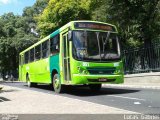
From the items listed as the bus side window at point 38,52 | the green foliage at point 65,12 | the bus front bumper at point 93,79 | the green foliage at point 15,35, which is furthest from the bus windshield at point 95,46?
the green foliage at point 15,35

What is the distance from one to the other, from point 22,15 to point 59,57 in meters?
68.0

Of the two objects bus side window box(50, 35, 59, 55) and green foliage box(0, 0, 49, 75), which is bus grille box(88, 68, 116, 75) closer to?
bus side window box(50, 35, 59, 55)

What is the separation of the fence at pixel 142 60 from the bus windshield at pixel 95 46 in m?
6.42

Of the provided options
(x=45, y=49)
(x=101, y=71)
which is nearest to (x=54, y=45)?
(x=45, y=49)

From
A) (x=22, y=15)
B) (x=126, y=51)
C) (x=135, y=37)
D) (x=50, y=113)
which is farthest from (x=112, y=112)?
(x=22, y=15)

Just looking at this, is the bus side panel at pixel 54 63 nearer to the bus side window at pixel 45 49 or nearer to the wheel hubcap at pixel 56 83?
the wheel hubcap at pixel 56 83

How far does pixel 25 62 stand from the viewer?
101 ft

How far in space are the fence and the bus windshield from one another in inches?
253

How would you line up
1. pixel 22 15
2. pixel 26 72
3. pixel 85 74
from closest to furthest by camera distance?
pixel 85 74 < pixel 26 72 < pixel 22 15

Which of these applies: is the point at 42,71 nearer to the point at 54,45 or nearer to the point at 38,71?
the point at 38,71

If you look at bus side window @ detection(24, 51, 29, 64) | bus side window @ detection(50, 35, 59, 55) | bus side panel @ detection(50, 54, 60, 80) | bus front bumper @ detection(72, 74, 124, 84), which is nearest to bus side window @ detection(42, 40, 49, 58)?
bus side window @ detection(50, 35, 59, 55)

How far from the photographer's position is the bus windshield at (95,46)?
17.3 m

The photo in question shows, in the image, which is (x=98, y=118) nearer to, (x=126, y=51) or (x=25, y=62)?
(x=126, y=51)

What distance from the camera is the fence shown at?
78.9 ft
